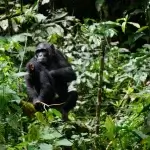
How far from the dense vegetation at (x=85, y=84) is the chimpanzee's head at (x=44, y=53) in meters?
0.19

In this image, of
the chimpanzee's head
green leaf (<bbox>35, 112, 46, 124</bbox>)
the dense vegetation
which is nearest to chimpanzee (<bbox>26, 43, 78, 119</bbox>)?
the chimpanzee's head

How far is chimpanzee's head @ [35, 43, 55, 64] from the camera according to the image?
489 centimetres

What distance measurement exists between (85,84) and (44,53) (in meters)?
1.02

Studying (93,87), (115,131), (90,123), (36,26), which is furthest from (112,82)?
(115,131)

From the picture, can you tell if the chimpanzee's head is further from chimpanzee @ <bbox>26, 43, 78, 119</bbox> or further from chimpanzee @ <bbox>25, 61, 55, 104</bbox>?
chimpanzee @ <bbox>25, 61, 55, 104</bbox>

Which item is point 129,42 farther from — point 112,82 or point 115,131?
point 115,131

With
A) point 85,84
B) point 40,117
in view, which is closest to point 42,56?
point 85,84

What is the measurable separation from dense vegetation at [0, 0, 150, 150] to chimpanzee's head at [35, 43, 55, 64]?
0.62ft

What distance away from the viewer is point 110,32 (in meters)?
3.44

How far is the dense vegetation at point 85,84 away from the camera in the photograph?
9.16ft

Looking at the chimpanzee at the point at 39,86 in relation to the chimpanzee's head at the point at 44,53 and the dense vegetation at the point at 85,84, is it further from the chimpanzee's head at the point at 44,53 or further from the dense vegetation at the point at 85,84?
the chimpanzee's head at the point at 44,53

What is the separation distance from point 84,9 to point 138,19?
105cm

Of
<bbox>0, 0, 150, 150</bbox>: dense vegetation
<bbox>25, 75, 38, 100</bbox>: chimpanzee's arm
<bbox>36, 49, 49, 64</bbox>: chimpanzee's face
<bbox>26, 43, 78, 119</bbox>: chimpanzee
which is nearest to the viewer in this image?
<bbox>0, 0, 150, 150</bbox>: dense vegetation

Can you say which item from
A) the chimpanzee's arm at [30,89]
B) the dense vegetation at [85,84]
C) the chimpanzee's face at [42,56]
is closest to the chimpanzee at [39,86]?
the chimpanzee's arm at [30,89]
